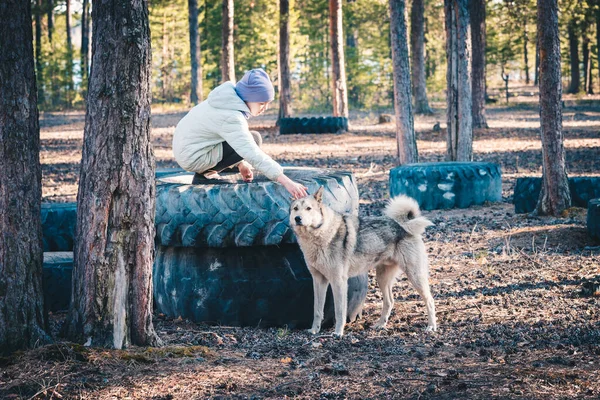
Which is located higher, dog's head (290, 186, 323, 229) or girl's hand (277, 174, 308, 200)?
girl's hand (277, 174, 308, 200)

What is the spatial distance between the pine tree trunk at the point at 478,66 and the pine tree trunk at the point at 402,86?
27.5 ft

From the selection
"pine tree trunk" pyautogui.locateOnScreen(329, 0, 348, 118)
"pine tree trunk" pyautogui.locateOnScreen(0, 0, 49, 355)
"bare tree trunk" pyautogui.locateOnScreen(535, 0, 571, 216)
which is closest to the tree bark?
"pine tree trunk" pyautogui.locateOnScreen(329, 0, 348, 118)

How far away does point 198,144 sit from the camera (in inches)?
273

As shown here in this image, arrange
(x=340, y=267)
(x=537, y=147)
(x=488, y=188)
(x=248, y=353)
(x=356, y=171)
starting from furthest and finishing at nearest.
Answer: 1. (x=537, y=147)
2. (x=356, y=171)
3. (x=488, y=188)
4. (x=340, y=267)
5. (x=248, y=353)

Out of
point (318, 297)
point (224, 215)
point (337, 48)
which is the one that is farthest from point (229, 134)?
point (337, 48)

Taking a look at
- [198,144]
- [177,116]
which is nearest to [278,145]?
[177,116]

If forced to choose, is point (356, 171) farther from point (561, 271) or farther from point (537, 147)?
point (561, 271)

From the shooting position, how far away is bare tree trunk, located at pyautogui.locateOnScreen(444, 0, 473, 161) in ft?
49.6

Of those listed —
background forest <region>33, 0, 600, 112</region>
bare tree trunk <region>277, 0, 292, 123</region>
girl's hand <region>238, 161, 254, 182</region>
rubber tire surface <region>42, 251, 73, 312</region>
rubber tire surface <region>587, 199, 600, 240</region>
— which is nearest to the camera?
rubber tire surface <region>42, 251, 73, 312</region>

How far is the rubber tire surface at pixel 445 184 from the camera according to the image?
12555mm

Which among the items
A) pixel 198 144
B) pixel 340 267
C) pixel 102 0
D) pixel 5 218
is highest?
pixel 102 0

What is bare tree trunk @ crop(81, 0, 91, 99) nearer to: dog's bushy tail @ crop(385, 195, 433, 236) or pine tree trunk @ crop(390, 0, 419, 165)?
pine tree trunk @ crop(390, 0, 419, 165)

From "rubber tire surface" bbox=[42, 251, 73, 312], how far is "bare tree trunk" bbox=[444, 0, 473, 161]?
10.5 meters

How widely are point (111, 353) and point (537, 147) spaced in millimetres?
18077
